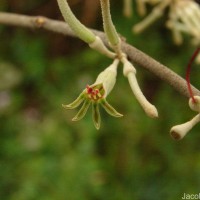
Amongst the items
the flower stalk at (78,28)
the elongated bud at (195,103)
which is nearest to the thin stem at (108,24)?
the flower stalk at (78,28)

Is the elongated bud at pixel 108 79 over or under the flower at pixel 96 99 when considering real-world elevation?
over

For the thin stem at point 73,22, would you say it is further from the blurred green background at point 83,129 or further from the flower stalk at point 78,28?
the blurred green background at point 83,129

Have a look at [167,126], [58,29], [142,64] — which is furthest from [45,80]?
[142,64]

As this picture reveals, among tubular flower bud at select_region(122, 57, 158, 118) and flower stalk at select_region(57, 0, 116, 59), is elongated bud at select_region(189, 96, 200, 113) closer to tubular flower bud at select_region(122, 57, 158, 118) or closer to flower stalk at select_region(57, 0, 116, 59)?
tubular flower bud at select_region(122, 57, 158, 118)

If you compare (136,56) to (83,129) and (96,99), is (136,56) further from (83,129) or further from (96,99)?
(83,129)

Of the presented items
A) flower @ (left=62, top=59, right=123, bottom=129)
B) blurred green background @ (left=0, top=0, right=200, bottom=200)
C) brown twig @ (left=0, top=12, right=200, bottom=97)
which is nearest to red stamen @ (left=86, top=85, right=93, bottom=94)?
flower @ (left=62, top=59, right=123, bottom=129)

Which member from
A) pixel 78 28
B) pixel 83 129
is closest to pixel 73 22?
pixel 78 28
